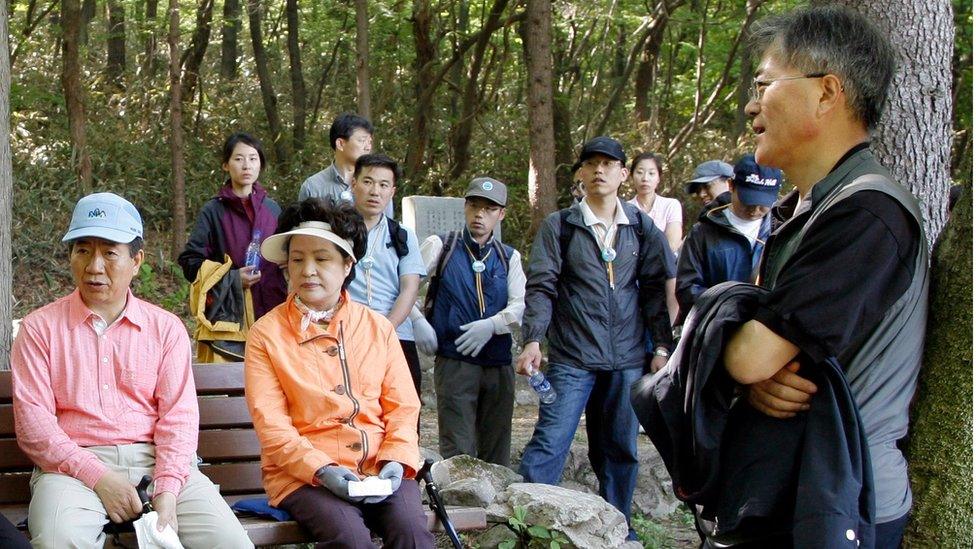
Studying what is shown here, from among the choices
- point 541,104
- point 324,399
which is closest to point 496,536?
point 324,399

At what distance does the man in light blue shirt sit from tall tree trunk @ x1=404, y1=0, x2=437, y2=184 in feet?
34.8

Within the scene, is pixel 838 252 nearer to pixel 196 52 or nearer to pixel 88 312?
pixel 88 312

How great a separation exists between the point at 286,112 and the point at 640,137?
237 inches

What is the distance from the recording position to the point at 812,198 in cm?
242

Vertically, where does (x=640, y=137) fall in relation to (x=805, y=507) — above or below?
above

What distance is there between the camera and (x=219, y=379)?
502 cm

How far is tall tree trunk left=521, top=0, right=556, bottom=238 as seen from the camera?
1176 centimetres

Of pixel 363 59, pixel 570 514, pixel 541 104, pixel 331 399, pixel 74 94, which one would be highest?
pixel 363 59

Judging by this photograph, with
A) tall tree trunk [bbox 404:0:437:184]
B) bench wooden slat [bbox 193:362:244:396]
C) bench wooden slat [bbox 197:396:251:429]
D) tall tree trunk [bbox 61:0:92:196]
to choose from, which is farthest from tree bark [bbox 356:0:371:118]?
bench wooden slat [bbox 197:396:251:429]

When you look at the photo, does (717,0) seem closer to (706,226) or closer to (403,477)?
(706,226)

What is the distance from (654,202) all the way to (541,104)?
116 inches

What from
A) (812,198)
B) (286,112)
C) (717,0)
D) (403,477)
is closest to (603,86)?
(717,0)

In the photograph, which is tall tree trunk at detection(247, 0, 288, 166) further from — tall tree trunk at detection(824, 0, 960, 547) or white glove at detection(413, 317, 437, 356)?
tall tree trunk at detection(824, 0, 960, 547)

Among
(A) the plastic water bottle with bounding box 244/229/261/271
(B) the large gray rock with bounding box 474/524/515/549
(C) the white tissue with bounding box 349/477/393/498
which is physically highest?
(A) the plastic water bottle with bounding box 244/229/261/271
